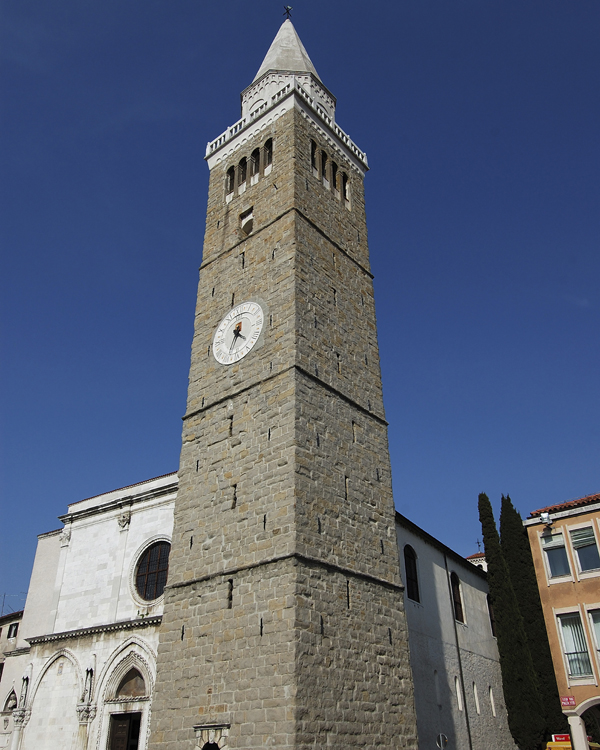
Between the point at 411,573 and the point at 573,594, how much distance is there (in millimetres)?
5350

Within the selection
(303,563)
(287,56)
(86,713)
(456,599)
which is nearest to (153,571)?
(86,713)

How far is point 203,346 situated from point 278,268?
354 cm

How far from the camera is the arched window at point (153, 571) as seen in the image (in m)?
20.1

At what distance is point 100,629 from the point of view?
1997cm

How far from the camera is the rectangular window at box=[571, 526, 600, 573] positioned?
20.2m

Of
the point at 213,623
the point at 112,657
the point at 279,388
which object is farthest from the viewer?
the point at 112,657

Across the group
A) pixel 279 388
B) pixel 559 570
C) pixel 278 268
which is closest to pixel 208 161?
pixel 278 268

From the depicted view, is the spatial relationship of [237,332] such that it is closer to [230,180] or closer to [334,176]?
[230,180]

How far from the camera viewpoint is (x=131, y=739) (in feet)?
59.1

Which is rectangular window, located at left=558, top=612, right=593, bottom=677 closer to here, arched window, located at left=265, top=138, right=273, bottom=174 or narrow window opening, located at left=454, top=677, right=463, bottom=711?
narrow window opening, located at left=454, top=677, right=463, bottom=711

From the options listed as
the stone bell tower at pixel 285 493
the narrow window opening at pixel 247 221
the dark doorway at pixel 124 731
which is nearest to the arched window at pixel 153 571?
the dark doorway at pixel 124 731

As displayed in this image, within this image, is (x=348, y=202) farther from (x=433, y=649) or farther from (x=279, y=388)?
(x=433, y=649)

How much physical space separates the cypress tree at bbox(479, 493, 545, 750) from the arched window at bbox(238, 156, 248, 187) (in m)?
18.5

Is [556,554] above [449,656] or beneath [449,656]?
above
